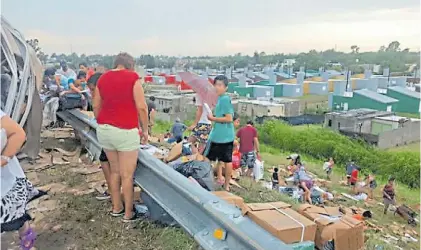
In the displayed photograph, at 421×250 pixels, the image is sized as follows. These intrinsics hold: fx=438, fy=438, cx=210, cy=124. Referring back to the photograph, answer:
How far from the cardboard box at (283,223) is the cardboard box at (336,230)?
14 centimetres

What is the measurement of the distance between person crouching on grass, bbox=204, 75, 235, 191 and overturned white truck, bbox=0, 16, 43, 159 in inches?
71.5

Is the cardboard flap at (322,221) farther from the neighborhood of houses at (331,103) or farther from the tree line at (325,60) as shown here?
the tree line at (325,60)

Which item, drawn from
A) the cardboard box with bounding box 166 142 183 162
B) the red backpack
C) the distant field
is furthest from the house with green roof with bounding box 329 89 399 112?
the cardboard box with bounding box 166 142 183 162

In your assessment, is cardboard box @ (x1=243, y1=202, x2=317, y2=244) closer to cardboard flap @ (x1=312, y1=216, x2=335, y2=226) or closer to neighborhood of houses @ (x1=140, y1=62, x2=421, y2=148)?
cardboard flap @ (x1=312, y1=216, x2=335, y2=226)

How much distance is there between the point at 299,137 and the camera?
30562 millimetres

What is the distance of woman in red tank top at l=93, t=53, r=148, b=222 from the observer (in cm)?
336

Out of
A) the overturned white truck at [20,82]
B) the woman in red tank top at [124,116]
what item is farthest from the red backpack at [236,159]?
the woman in red tank top at [124,116]

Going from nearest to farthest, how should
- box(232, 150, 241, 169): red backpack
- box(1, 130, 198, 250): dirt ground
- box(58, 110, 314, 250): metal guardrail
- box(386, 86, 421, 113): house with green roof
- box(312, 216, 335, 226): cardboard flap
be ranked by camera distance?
box(58, 110, 314, 250): metal guardrail → box(1, 130, 198, 250): dirt ground → box(312, 216, 335, 226): cardboard flap → box(232, 150, 241, 169): red backpack → box(386, 86, 421, 113): house with green roof

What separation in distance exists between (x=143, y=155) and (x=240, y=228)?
1.48 m

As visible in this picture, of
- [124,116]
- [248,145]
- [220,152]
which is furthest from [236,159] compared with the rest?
[124,116]

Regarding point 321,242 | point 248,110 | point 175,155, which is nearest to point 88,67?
point 175,155

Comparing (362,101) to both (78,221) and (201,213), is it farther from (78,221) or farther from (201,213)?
(201,213)

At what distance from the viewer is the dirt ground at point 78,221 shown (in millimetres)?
2971

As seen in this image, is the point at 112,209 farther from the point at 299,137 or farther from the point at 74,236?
the point at 299,137
